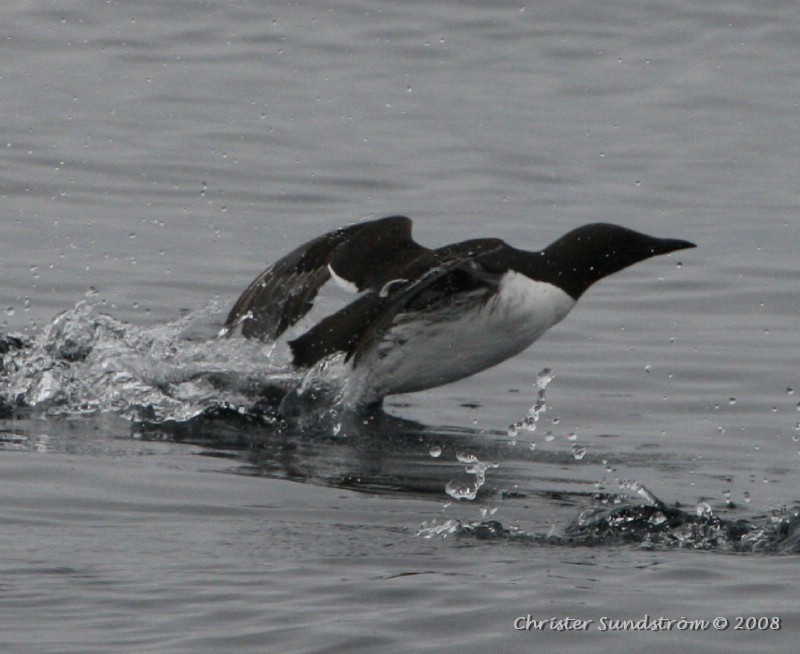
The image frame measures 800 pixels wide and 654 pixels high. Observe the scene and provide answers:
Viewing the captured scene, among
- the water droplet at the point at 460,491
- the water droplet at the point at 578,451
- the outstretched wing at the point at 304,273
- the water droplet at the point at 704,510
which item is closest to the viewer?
the water droplet at the point at 704,510

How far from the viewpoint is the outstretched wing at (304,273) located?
897cm

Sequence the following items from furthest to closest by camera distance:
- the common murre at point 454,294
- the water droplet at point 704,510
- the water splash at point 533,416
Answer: the common murre at point 454,294 → the water splash at point 533,416 → the water droplet at point 704,510

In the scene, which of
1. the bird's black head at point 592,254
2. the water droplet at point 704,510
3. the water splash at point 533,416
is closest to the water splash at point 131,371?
the water splash at point 533,416

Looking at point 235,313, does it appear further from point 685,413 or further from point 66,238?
point 66,238

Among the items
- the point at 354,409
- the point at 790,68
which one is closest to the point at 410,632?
the point at 354,409

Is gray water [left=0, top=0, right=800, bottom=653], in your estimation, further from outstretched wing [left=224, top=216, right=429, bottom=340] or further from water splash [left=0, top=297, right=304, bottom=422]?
outstretched wing [left=224, top=216, right=429, bottom=340]

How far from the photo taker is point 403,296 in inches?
307

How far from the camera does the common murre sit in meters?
8.82

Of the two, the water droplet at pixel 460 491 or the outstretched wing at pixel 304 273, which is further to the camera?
the outstretched wing at pixel 304 273

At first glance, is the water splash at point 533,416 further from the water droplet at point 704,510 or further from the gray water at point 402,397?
the water droplet at point 704,510

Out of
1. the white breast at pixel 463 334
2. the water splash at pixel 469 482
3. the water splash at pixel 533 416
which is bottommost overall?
the water splash at pixel 469 482

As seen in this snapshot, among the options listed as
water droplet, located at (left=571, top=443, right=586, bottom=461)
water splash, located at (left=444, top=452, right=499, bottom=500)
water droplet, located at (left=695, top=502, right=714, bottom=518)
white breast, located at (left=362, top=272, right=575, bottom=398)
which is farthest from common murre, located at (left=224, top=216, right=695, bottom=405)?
water droplet, located at (left=695, top=502, right=714, bottom=518)

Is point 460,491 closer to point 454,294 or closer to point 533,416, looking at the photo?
point 533,416

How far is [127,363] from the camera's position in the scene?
8867 mm
